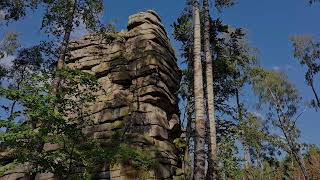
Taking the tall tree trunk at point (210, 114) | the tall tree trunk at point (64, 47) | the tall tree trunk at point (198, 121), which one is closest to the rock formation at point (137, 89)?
the tall tree trunk at point (210, 114)

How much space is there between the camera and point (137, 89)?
15844 mm

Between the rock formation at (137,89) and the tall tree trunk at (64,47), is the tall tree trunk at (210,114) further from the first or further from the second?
the tall tree trunk at (64,47)

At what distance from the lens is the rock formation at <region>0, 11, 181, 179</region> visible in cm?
1400

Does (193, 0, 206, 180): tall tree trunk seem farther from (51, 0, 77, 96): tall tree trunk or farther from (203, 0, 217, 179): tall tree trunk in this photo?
(51, 0, 77, 96): tall tree trunk

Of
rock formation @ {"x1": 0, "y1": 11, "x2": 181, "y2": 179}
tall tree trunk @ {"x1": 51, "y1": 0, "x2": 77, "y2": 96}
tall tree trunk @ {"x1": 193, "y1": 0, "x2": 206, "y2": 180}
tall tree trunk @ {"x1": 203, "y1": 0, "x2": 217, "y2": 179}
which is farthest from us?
rock formation @ {"x1": 0, "y1": 11, "x2": 181, "y2": 179}

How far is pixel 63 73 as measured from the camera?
1061cm

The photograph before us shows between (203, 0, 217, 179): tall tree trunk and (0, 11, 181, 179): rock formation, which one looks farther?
(0, 11, 181, 179): rock formation

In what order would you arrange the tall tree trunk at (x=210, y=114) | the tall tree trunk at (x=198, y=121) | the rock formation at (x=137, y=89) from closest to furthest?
1. the tall tree trunk at (x=198, y=121)
2. the tall tree trunk at (x=210, y=114)
3. the rock formation at (x=137, y=89)

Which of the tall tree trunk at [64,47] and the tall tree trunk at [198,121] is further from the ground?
the tall tree trunk at [64,47]

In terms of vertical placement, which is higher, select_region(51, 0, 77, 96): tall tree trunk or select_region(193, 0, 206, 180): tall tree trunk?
select_region(51, 0, 77, 96): tall tree trunk

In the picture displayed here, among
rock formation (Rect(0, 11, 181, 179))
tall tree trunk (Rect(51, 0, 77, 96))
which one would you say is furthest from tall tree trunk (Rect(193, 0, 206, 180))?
tall tree trunk (Rect(51, 0, 77, 96))

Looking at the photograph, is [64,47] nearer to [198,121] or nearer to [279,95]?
[198,121]

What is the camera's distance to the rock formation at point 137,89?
14.0m

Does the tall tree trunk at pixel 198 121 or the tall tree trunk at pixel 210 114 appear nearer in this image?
the tall tree trunk at pixel 198 121
